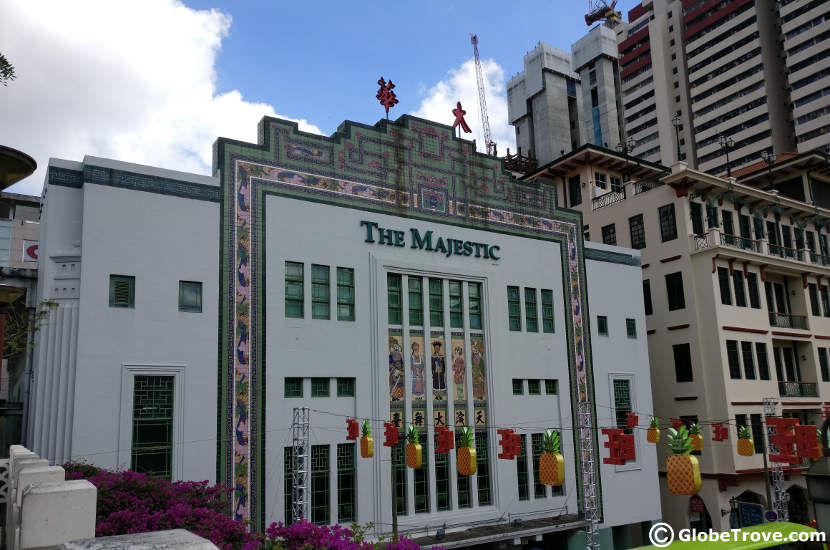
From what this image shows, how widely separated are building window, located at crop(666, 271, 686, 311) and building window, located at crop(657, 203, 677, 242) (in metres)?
2.03

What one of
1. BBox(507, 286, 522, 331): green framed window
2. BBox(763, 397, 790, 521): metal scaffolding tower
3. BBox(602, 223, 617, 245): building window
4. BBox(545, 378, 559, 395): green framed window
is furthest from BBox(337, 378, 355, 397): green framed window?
BBox(602, 223, 617, 245): building window

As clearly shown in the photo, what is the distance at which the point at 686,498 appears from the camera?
3481cm

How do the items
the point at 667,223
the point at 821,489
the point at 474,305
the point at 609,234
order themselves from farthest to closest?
the point at 609,234
the point at 667,223
the point at 474,305
the point at 821,489

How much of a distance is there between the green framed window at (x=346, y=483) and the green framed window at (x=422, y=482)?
2.51m

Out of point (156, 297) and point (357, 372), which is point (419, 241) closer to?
point (357, 372)

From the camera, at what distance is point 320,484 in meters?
23.2

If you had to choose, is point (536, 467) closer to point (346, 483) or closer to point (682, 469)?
point (346, 483)

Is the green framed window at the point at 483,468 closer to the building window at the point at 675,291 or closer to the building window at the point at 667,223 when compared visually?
the building window at the point at 675,291

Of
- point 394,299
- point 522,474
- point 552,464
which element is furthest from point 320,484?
point 522,474

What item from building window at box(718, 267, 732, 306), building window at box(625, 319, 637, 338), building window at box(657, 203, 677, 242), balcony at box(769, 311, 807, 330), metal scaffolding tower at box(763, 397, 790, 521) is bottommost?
metal scaffolding tower at box(763, 397, 790, 521)

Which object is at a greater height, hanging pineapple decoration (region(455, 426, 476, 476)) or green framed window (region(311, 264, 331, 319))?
green framed window (region(311, 264, 331, 319))

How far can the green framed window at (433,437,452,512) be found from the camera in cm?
2573

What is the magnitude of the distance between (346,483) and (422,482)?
3.17 m

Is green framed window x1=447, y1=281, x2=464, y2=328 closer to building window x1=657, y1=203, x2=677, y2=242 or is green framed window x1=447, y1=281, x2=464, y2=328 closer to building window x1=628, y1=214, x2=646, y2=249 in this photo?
building window x1=657, y1=203, x2=677, y2=242
